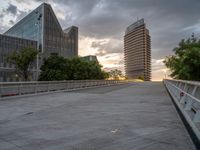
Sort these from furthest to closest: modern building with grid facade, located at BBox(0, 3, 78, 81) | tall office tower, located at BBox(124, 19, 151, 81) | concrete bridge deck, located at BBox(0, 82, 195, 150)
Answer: tall office tower, located at BBox(124, 19, 151, 81) < modern building with grid facade, located at BBox(0, 3, 78, 81) < concrete bridge deck, located at BBox(0, 82, 195, 150)

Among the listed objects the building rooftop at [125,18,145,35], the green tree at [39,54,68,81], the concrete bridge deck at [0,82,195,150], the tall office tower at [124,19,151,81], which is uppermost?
the building rooftop at [125,18,145,35]

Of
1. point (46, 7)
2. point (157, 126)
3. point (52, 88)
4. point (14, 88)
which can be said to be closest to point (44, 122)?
point (157, 126)

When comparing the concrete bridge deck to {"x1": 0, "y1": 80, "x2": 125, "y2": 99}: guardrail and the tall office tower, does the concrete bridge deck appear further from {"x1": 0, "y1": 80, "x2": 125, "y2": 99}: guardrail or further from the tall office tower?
the tall office tower

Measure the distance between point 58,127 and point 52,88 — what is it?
18.3 m

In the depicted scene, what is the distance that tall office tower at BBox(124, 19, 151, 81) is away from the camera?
16700 cm

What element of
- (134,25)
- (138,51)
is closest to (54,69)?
(138,51)

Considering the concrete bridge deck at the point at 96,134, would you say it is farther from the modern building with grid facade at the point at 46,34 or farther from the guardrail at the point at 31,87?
the modern building with grid facade at the point at 46,34

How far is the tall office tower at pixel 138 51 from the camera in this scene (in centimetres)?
16700

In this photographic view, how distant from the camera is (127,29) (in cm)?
19175

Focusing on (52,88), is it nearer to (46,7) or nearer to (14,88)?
(14,88)

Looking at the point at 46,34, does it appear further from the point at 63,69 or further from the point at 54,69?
the point at 54,69

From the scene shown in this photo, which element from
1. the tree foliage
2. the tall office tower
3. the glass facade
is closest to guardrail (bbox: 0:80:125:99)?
the tree foliage

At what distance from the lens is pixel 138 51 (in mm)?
171625

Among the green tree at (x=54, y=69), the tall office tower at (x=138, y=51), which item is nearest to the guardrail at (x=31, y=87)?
the green tree at (x=54, y=69)
